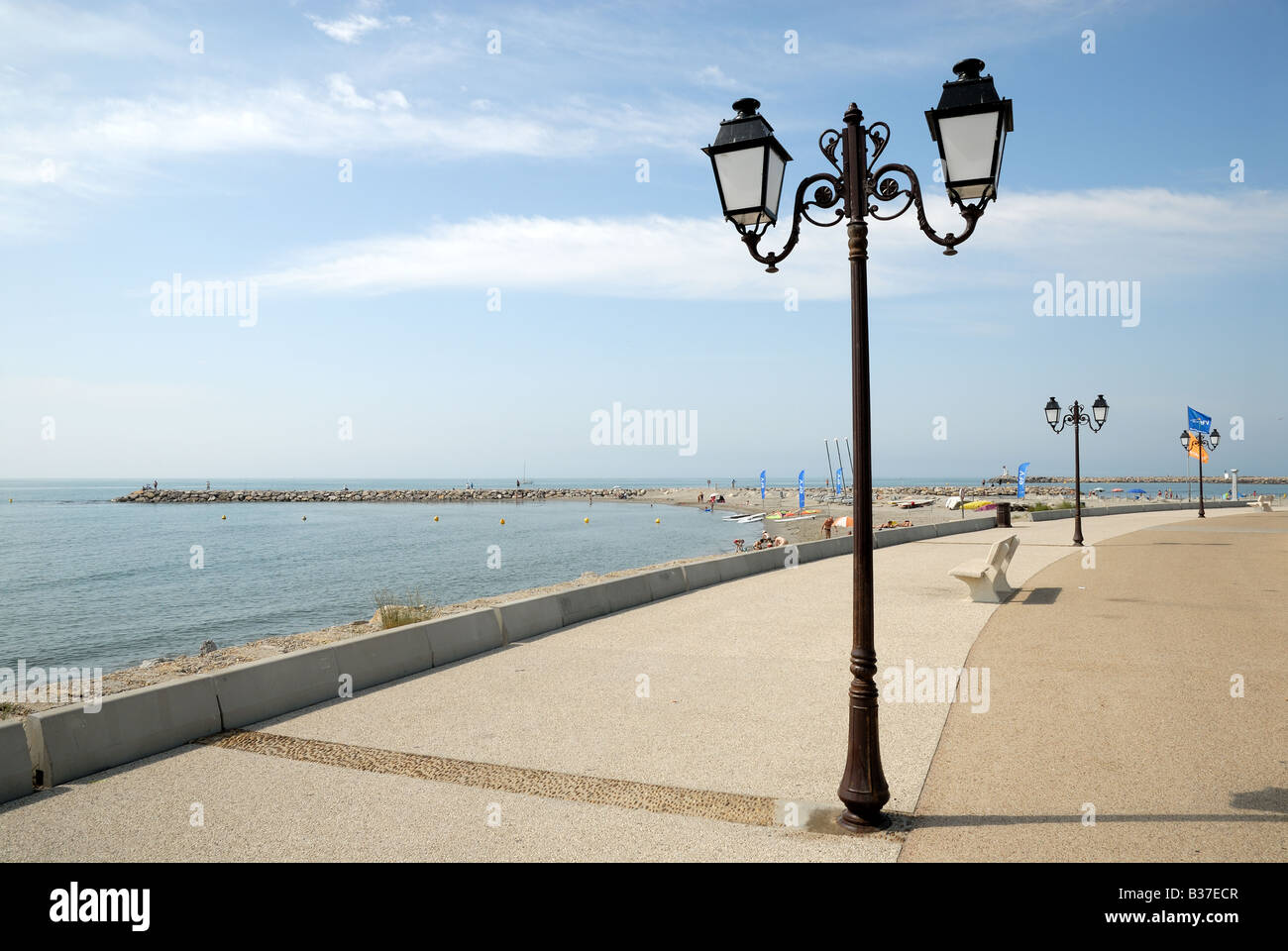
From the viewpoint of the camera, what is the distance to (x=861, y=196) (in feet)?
16.7

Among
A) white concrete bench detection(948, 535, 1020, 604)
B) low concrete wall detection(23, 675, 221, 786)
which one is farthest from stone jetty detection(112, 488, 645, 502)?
low concrete wall detection(23, 675, 221, 786)

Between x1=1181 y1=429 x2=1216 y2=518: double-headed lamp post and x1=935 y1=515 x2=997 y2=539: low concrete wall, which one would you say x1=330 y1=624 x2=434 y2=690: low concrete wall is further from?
x1=1181 y1=429 x2=1216 y2=518: double-headed lamp post

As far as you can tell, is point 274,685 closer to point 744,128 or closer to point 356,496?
point 744,128

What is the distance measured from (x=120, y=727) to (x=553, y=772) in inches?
129

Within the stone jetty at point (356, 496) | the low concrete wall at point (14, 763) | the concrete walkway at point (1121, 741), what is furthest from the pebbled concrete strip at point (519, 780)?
the stone jetty at point (356, 496)

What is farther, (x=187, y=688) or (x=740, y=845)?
(x=187, y=688)

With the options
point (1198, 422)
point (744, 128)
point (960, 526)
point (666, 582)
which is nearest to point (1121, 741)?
point (744, 128)

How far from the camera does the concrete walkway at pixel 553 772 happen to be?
4484 millimetres

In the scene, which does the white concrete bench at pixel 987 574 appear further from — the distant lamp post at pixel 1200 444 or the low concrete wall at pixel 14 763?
the distant lamp post at pixel 1200 444

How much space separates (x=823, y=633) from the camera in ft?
34.7

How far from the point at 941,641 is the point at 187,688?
8.14m

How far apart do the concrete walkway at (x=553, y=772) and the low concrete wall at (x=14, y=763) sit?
0.14 meters
